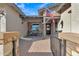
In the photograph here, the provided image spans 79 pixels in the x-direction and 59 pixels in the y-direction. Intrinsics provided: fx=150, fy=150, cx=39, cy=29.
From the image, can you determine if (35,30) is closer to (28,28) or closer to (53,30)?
(28,28)

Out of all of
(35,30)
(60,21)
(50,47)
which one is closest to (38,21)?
(35,30)

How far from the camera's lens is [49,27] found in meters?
2.45

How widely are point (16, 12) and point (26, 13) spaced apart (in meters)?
0.25

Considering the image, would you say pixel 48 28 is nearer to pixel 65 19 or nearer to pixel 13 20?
pixel 65 19

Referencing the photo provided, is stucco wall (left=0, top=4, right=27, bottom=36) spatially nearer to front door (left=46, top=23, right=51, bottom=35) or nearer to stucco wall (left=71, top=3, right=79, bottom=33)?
front door (left=46, top=23, right=51, bottom=35)

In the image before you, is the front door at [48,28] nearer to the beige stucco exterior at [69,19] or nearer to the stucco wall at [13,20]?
the beige stucco exterior at [69,19]

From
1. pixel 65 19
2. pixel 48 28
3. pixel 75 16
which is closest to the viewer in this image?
pixel 75 16

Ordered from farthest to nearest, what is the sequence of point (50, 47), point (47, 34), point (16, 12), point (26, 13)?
point (50, 47)
point (47, 34)
point (16, 12)
point (26, 13)

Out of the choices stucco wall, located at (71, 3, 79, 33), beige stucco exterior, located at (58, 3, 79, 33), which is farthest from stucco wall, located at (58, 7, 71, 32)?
stucco wall, located at (71, 3, 79, 33)

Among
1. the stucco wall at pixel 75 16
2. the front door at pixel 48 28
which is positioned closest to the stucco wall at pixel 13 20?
the front door at pixel 48 28

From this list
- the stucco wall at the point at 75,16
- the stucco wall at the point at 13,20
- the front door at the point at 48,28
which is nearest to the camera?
the stucco wall at the point at 75,16

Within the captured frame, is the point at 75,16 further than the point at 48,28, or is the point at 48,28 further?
the point at 48,28

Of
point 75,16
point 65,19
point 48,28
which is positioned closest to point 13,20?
point 48,28

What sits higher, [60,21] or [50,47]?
[60,21]
